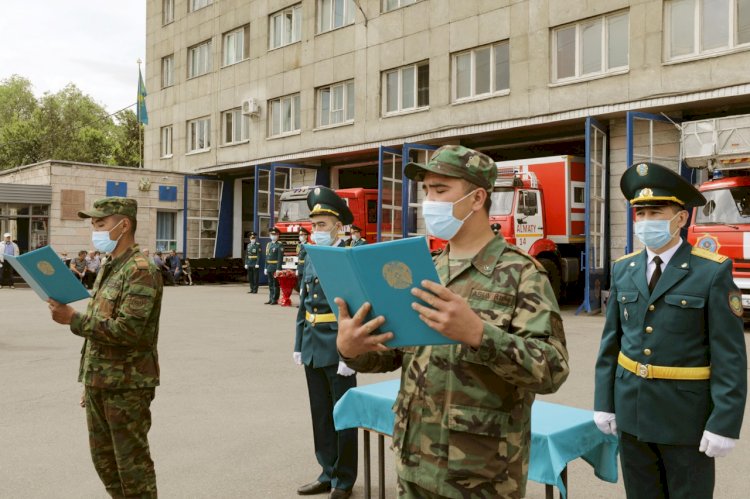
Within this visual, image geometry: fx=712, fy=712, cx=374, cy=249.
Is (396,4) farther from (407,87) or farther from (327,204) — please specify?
(327,204)

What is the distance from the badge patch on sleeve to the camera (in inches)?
126

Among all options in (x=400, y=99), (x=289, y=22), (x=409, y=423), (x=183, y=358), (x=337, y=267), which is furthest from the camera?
(x=289, y=22)

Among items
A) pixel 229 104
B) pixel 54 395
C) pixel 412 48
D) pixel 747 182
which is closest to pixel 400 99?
pixel 412 48

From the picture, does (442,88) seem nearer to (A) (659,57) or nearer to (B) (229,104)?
(A) (659,57)

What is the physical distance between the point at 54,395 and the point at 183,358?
2.55 meters

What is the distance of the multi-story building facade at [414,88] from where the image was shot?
16.6 meters

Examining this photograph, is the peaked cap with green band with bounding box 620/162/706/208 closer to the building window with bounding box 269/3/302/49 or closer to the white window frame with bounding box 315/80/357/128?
the white window frame with bounding box 315/80/357/128

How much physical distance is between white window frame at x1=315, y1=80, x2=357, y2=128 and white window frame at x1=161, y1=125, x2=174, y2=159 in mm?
11092

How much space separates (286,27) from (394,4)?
6.28 meters

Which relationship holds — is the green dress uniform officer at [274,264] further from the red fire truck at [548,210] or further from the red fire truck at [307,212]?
the red fire truck at [548,210]

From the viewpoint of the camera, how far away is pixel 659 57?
54.4ft

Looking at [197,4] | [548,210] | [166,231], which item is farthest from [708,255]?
[197,4]

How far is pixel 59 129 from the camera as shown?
209 ft

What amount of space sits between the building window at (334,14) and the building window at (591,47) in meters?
8.66
